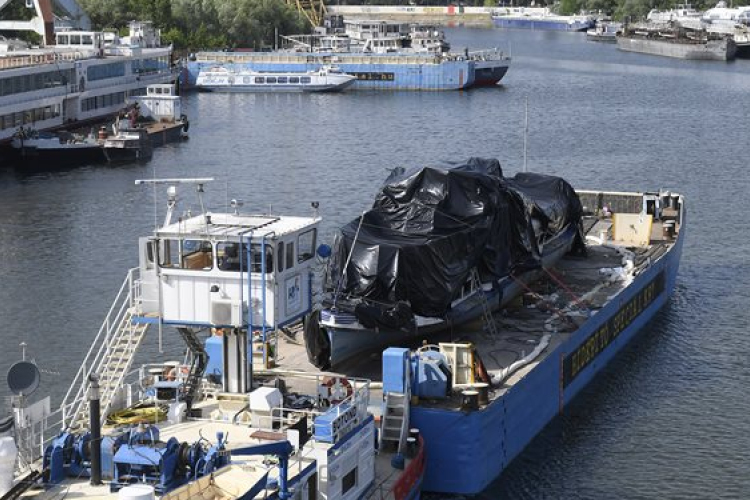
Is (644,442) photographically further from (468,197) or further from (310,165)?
(310,165)

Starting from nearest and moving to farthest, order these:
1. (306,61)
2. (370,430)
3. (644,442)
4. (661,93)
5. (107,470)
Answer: (107,470)
(370,430)
(644,442)
(661,93)
(306,61)

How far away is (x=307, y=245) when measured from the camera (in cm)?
2809

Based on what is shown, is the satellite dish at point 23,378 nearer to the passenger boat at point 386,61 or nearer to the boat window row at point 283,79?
the boat window row at point 283,79

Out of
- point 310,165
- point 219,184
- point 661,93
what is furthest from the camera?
point 661,93

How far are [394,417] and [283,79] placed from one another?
93.6 meters

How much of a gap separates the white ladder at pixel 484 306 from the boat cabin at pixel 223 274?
7.18 m

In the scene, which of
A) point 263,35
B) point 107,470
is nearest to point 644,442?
point 107,470

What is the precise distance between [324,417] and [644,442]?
12367 millimetres

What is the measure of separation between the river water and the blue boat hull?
61 centimetres

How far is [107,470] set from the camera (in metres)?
23.1

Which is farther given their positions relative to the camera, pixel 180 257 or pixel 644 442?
pixel 644 442

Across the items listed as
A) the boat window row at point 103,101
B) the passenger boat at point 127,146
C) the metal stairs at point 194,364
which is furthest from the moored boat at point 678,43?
the metal stairs at point 194,364

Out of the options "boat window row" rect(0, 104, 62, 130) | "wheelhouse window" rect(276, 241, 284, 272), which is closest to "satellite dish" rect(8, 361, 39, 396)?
"wheelhouse window" rect(276, 241, 284, 272)

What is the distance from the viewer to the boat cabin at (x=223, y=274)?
2644 centimetres
